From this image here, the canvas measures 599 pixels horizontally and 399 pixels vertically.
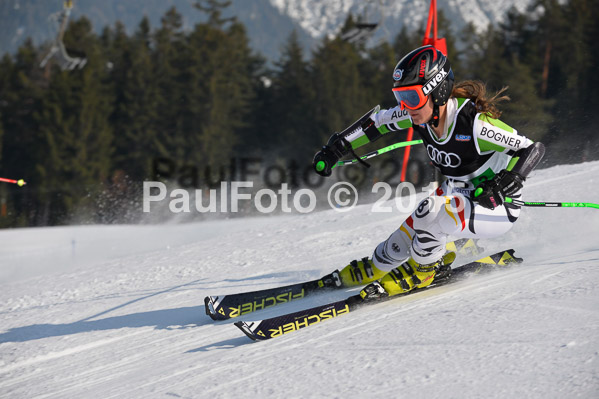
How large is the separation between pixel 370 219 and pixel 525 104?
2602 centimetres

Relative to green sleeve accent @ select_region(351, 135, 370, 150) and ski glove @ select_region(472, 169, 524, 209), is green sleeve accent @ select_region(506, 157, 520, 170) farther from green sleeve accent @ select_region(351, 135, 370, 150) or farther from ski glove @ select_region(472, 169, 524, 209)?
green sleeve accent @ select_region(351, 135, 370, 150)

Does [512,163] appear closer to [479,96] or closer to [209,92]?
[479,96]

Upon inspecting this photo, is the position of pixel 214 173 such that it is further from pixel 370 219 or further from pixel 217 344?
pixel 217 344

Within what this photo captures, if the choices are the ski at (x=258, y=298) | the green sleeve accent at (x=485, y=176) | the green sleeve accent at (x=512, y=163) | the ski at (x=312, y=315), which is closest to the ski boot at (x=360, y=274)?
the ski at (x=258, y=298)

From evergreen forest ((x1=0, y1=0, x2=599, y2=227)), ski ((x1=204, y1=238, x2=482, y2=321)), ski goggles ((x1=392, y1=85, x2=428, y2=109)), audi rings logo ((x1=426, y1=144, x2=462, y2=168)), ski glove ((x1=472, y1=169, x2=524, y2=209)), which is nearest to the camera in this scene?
ski glove ((x1=472, y1=169, x2=524, y2=209))

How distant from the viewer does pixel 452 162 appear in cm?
397

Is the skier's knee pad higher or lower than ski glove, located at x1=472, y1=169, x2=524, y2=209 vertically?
lower

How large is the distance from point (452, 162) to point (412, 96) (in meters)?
0.56

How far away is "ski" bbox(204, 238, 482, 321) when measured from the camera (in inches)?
165

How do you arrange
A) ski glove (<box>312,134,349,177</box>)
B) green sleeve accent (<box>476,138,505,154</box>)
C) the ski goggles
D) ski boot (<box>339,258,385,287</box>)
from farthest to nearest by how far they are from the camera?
ski boot (<box>339,258,385,287</box>) < ski glove (<box>312,134,349,177</box>) < green sleeve accent (<box>476,138,505,154</box>) < the ski goggles

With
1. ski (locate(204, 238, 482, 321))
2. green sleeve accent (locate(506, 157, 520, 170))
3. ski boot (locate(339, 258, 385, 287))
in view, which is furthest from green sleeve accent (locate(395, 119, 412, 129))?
ski (locate(204, 238, 482, 321))

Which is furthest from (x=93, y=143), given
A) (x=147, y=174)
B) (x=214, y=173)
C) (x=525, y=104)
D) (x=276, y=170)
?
(x=525, y=104)

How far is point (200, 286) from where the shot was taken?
5383mm

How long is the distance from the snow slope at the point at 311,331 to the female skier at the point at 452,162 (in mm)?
259
